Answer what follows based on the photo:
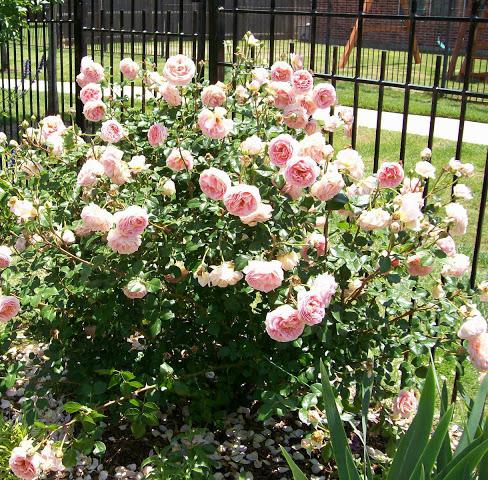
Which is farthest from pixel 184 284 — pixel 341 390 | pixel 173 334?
pixel 341 390

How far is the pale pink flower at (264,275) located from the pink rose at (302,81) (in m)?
0.79

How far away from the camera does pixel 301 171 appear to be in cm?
235

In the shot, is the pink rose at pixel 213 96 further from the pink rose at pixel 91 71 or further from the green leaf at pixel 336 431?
the green leaf at pixel 336 431

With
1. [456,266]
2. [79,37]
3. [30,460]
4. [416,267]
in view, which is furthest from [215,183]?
[79,37]

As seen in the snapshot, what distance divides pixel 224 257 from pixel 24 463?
905 millimetres

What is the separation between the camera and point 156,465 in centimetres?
260

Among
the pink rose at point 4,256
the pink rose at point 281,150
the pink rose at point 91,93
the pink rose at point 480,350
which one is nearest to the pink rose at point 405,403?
the pink rose at point 480,350

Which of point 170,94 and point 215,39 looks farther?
point 215,39

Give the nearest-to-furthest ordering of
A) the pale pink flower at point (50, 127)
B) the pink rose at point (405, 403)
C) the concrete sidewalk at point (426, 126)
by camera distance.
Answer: the pink rose at point (405, 403), the pale pink flower at point (50, 127), the concrete sidewalk at point (426, 126)

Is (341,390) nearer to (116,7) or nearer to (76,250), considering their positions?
(76,250)

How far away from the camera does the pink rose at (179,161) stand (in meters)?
2.66

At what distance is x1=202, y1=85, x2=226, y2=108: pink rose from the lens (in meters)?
2.80

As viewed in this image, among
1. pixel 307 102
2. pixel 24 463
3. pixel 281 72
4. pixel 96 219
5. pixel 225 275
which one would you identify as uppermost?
pixel 281 72

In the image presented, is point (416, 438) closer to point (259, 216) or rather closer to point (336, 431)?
point (336, 431)
